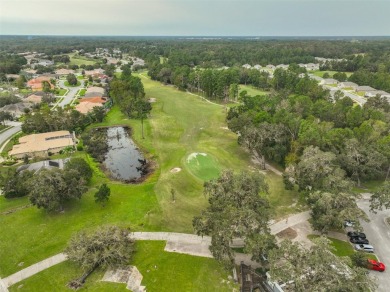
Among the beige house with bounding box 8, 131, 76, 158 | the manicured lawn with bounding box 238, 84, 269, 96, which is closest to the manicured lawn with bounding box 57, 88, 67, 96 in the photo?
the beige house with bounding box 8, 131, 76, 158

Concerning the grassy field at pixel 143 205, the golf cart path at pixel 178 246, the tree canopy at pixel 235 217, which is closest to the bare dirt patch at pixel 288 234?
the golf cart path at pixel 178 246

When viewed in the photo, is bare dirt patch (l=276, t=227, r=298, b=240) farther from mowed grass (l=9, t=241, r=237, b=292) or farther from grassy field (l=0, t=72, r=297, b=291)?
mowed grass (l=9, t=241, r=237, b=292)

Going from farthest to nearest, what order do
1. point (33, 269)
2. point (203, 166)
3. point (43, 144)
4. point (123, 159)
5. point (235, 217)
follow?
1. point (123, 159)
2. point (43, 144)
3. point (203, 166)
4. point (33, 269)
5. point (235, 217)

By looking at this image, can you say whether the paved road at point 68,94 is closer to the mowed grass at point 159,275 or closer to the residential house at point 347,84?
the mowed grass at point 159,275

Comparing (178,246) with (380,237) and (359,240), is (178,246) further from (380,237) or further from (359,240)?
(380,237)

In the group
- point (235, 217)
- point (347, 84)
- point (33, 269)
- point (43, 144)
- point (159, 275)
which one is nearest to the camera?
point (235, 217)

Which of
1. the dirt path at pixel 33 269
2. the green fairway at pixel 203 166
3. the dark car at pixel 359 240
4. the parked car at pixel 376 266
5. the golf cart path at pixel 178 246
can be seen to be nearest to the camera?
the dirt path at pixel 33 269

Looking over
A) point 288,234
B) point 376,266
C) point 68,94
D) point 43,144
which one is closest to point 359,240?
point 376,266
